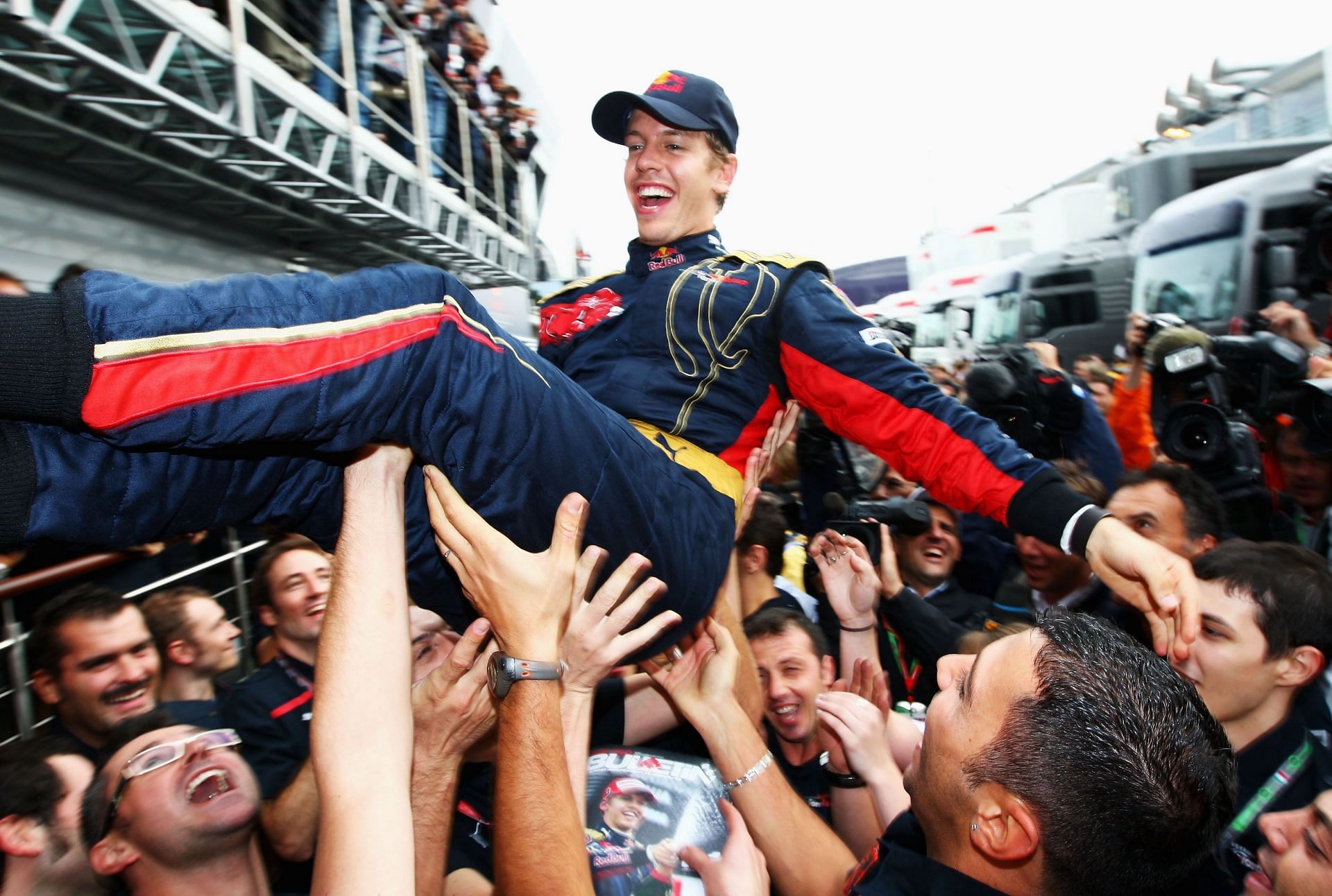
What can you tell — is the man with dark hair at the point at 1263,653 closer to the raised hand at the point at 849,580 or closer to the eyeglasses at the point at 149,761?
the raised hand at the point at 849,580

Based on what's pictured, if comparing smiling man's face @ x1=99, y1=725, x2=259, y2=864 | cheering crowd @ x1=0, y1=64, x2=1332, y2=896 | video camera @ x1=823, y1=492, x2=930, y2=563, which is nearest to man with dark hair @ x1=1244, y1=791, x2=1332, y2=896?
cheering crowd @ x1=0, y1=64, x2=1332, y2=896

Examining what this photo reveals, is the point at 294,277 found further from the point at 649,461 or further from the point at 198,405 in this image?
the point at 649,461

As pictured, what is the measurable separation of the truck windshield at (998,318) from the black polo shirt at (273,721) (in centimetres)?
1120

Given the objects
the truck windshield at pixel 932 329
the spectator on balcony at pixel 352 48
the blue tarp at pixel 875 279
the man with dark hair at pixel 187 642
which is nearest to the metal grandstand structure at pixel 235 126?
the spectator on balcony at pixel 352 48

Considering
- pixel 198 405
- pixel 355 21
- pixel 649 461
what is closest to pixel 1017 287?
pixel 355 21

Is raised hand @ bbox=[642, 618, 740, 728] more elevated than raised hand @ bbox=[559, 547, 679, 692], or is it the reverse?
raised hand @ bbox=[559, 547, 679, 692]

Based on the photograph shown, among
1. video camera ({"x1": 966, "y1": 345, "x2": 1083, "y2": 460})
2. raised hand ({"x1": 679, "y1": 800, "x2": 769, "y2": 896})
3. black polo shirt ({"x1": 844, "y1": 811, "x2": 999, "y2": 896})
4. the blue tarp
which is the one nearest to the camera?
black polo shirt ({"x1": 844, "y1": 811, "x2": 999, "y2": 896})

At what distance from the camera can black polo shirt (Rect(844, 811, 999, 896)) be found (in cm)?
144

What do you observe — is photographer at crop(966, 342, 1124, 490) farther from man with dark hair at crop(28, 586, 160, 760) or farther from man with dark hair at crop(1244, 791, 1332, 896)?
man with dark hair at crop(28, 586, 160, 760)

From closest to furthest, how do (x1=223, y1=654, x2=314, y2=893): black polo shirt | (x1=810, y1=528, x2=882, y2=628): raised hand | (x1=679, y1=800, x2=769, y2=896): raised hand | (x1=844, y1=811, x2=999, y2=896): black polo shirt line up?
(x1=844, y1=811, x2=999, y2=896): black polo shirt
(x1=679, y1=800, x2=769, y2=896): raised hand
(x1=223, y1=654, x2=314, y2=893): black polo shirt
(x1=810, y1=528, x2=882, y2=628): raised hand

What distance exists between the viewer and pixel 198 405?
1.18m

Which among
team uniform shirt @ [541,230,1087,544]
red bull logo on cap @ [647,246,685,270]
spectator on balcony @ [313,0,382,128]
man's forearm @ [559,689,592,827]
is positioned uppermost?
spectator on balcony @ [313,0,382,128]

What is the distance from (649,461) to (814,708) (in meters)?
1.21

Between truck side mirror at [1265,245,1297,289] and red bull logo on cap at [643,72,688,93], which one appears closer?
red bull logo on cap at [643,72,688,93]
